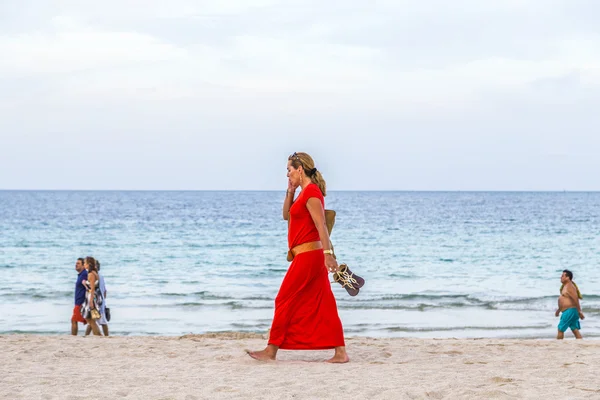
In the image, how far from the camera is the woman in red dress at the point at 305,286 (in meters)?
6.56

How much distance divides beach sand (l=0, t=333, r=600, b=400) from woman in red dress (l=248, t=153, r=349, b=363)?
0.85ft

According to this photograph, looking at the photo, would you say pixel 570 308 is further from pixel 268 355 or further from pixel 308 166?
pixel 308 166

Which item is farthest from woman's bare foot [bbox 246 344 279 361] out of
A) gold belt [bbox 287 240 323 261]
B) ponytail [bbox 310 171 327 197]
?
ponytail [bbox 310 171 327 197]

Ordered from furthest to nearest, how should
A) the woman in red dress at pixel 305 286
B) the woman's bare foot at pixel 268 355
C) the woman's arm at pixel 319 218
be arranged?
the woman's bare foot at pixel 268 355
the woman in red dress at pixel 305 286
the woman's arm at pixel 319 218

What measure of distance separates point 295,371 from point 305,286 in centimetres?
75

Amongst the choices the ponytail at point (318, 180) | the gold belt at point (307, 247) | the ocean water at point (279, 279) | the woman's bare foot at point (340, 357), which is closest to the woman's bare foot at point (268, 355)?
the woman's bare foot at point (340, 357)

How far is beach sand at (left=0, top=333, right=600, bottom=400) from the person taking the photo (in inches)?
213

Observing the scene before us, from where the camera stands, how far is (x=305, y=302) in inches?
261

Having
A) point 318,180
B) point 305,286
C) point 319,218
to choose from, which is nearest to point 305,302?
point 305,286

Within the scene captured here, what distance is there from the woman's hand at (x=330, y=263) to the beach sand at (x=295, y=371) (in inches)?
33.7

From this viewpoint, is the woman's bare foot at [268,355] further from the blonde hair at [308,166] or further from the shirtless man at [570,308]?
the shirtless man at [570,308]

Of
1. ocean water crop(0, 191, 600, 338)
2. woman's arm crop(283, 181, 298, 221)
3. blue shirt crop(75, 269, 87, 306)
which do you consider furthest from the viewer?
ocean water crop(0, 191, 600, 338)

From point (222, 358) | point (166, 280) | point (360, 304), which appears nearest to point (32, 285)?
point (166, 280)

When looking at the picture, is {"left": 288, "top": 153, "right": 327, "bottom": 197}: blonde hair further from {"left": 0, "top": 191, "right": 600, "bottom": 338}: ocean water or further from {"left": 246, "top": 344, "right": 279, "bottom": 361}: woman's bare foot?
{"left": 0, "top": 191, "right": 600, "bottom": 338}: ocean water
